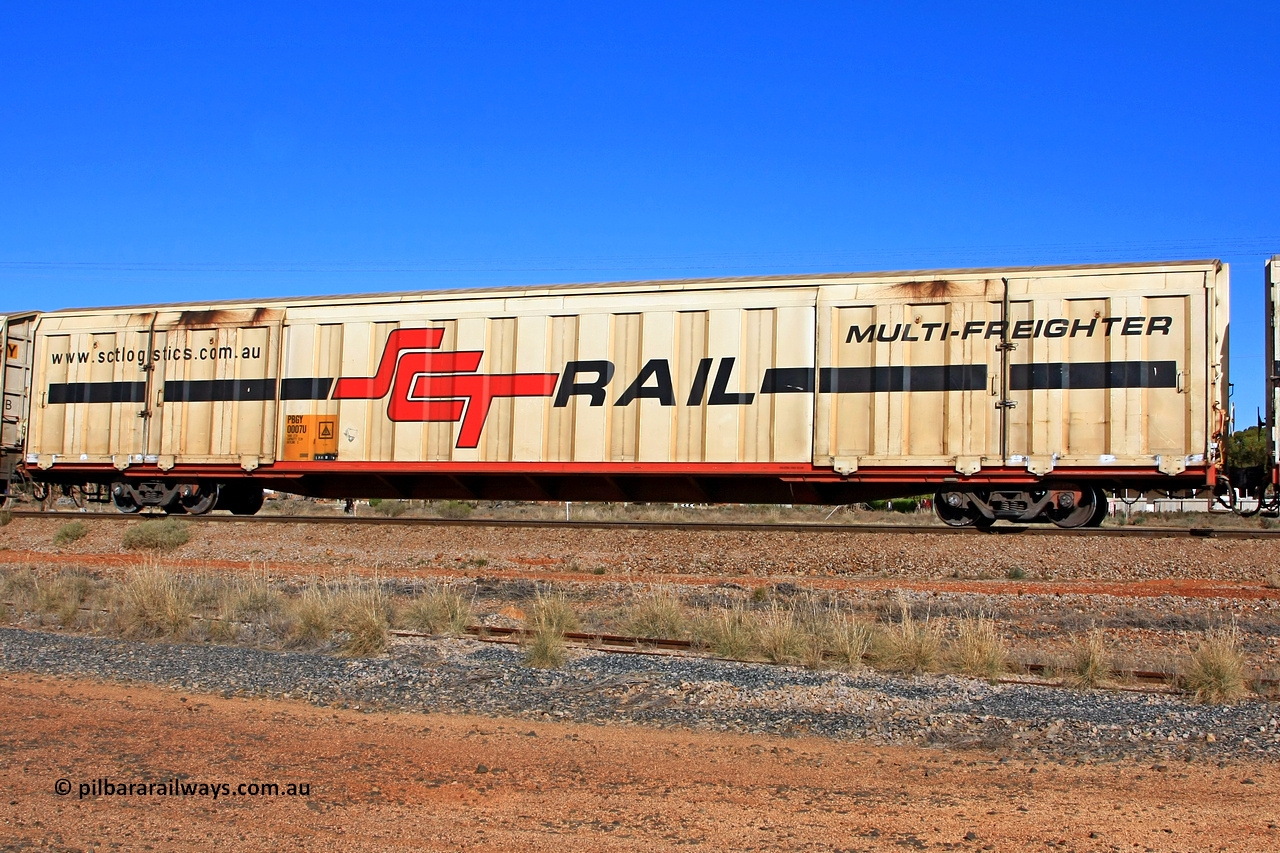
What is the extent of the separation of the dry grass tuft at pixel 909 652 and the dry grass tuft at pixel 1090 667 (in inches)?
39.6

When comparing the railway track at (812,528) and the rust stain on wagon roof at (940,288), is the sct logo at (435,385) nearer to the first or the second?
the railway track at (812,528)

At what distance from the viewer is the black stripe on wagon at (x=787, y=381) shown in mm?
13789

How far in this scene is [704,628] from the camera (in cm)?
895

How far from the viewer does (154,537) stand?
15.5 meters

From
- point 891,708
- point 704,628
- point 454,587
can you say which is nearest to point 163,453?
point 454,587

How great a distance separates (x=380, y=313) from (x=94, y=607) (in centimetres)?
668

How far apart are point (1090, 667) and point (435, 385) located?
34.7 ft

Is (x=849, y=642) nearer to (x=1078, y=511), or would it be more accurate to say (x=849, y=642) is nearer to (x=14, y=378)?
(x=1078, y=511)

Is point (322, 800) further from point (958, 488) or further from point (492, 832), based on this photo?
point (958, 488)

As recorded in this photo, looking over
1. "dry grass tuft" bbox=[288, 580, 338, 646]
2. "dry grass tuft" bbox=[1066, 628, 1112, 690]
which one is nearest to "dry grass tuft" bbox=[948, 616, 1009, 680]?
"dry grass tuft" bbox=[1066, 628, 1112, 690]

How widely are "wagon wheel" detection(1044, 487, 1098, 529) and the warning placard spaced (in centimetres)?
1092

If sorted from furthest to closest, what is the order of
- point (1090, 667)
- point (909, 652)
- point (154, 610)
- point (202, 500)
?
1. point (202, 500)
2. point (154, 610)
3. point (909, 652)
4. point (1090, 667)

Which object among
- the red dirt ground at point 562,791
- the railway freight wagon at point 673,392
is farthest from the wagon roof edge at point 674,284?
the red dirt ground at point 562,791

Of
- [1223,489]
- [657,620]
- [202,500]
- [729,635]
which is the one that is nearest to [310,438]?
[202,500]
